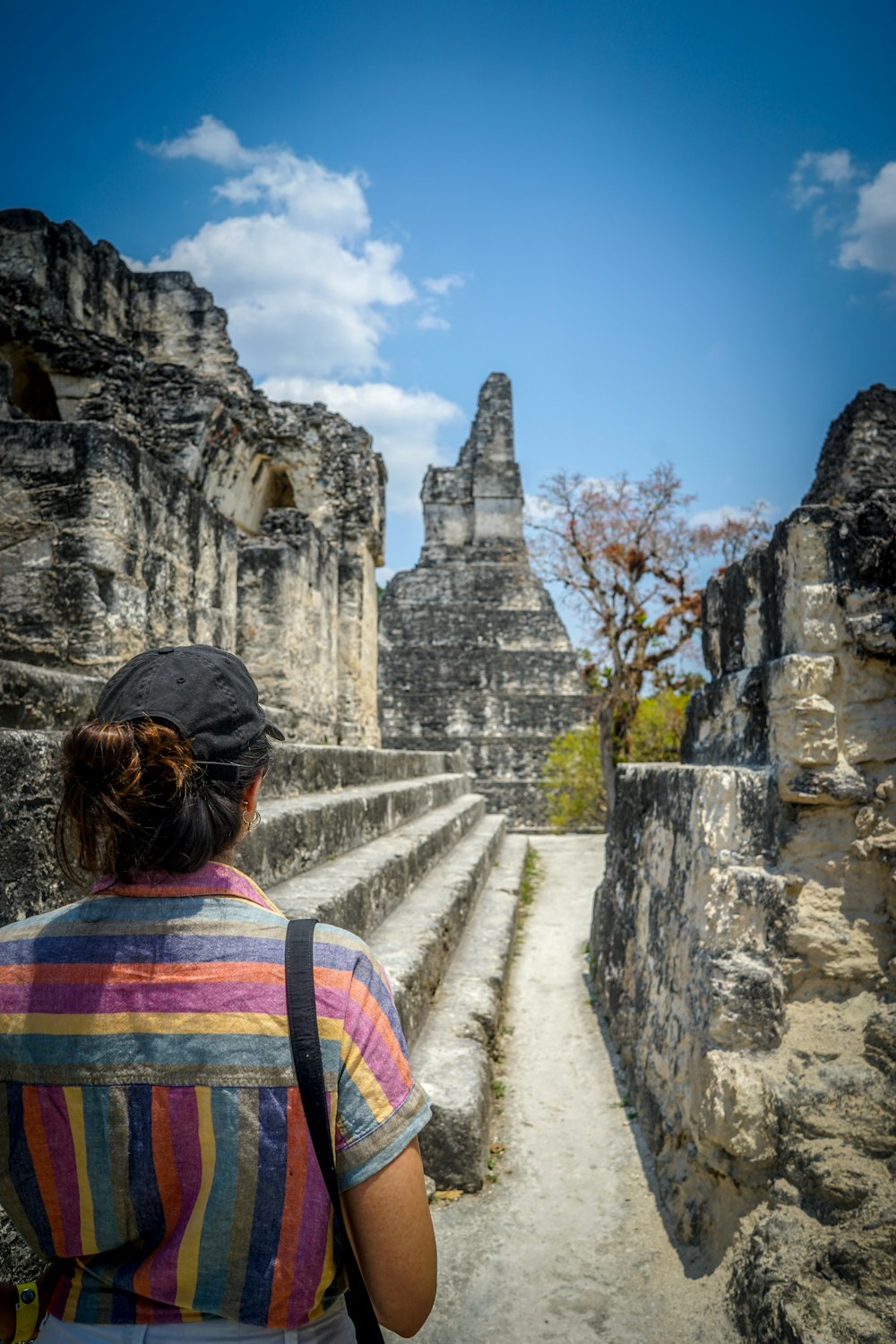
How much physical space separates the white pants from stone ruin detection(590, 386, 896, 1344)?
4.09 ft

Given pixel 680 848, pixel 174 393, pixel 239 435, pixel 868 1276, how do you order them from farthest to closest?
pixel 239 435 < pixel 174 393 < pixel 680 848 < pixel 868 1276

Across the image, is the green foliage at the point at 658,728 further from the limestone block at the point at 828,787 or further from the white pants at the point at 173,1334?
the white pants at the point at 173,1334

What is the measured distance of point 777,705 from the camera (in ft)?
7.45

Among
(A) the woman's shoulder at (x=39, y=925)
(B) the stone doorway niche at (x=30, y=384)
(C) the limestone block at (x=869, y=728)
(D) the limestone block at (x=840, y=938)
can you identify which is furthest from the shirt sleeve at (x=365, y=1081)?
(B) the stone doorway niche at (x=30, y=384)

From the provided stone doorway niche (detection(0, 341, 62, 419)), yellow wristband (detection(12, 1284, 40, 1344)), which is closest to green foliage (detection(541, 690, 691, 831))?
stone doorway niche (detection(0, 341, 62, 419))

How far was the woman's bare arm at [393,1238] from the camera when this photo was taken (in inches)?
35.4

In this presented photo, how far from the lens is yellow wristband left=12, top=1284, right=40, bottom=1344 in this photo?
37.1 inches

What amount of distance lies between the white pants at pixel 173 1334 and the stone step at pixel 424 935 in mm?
1819

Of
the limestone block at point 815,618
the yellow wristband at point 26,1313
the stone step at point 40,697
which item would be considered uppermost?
the limestone block at point 815,618

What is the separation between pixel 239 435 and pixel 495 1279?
5.98 meters

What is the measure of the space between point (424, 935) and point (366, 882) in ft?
1.36

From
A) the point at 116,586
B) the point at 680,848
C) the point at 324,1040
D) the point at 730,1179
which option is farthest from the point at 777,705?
the point at 116,586

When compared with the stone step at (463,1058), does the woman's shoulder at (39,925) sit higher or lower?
higher

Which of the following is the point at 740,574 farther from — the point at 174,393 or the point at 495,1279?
the point at 174,393
